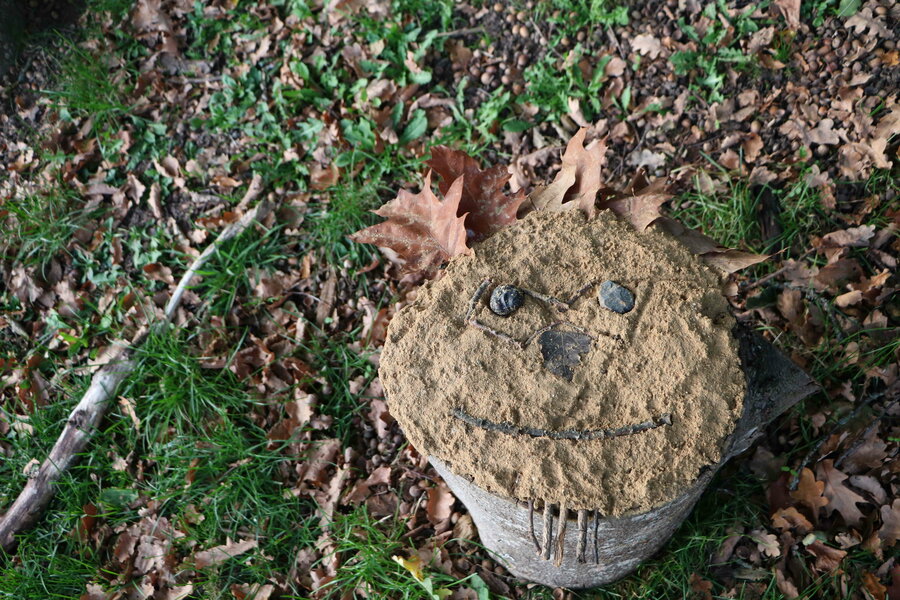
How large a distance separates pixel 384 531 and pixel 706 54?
317 centimetres

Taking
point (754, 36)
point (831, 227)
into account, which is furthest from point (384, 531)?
Result: point (754, 36)

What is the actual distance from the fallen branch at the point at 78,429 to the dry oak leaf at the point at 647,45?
2.73 meters

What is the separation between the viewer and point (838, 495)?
8.63ft

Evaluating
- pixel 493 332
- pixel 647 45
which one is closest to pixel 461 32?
pixel 647 45

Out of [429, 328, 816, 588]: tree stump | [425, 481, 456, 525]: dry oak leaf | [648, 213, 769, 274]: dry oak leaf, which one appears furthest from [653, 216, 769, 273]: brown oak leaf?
[425, 481, 456, 525]: dry oak leaf

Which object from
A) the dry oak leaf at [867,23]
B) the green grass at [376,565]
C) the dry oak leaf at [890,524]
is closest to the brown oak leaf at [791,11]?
the dry oak leaf at [867,23]

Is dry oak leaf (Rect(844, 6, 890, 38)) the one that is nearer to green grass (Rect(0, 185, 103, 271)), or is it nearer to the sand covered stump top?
the sand covered stump top

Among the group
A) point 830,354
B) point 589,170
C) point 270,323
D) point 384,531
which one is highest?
point 589,170

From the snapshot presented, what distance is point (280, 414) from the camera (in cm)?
332

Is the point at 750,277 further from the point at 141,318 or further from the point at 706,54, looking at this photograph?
the point at 141,318

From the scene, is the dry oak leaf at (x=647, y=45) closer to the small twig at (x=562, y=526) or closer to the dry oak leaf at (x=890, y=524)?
the dry oak leaf at (x=890, y=524)

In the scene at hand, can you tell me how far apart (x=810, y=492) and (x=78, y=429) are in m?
3.59

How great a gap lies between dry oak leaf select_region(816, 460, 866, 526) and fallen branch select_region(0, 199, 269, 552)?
3.28 m

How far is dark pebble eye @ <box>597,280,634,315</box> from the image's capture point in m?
1.92
